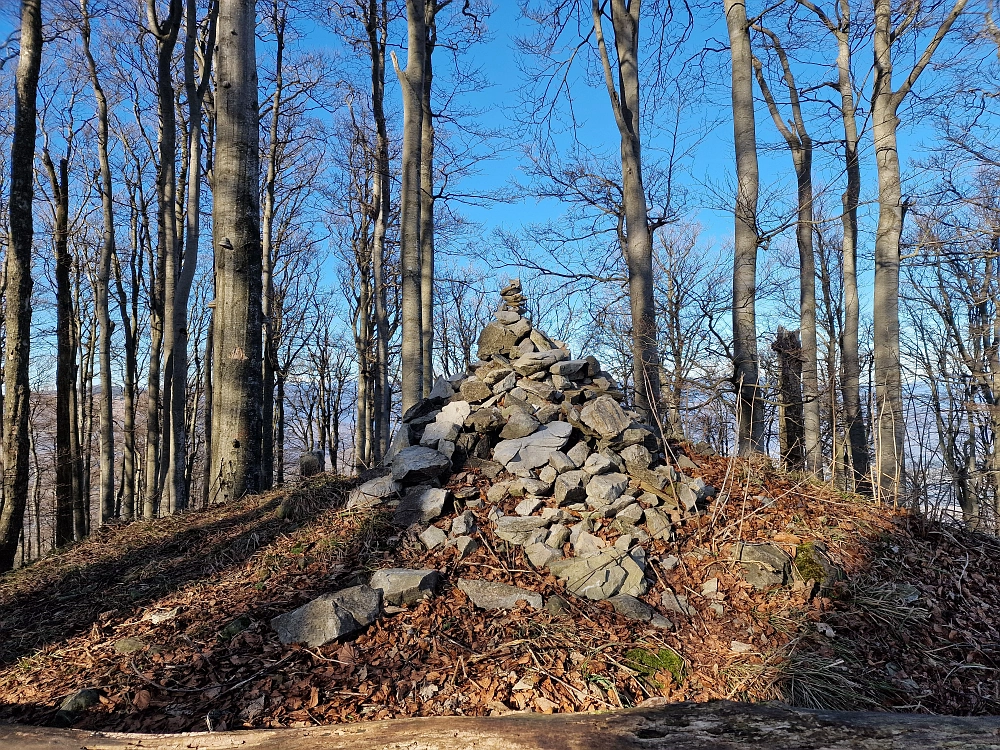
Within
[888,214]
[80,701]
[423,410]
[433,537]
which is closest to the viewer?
[80,701]

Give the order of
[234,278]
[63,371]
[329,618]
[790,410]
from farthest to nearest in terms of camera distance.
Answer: [63,371]
[790,410]
[234,278]
[329,618]

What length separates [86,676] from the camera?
9.34 feet

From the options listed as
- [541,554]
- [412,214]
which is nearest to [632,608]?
[541,554]

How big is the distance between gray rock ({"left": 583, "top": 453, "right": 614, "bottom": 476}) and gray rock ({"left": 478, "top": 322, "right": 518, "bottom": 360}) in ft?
5.18

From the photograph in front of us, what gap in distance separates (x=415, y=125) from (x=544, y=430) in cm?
641

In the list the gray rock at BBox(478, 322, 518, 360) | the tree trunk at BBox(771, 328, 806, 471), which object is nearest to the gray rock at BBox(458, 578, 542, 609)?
the gray rock at BBox(478, 322, 518, 360)

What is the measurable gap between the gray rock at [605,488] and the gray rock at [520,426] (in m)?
0.69

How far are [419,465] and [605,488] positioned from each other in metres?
1.44

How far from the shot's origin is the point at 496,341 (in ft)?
17.5

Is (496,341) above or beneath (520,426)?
above

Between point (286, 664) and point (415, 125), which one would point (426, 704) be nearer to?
point (286, 664)

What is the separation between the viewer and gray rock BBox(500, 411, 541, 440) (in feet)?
14.6

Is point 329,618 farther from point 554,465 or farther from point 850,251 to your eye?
point 850,251

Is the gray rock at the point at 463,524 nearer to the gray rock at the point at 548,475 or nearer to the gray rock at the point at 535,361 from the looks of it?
the gray rock at the point at 548,475
